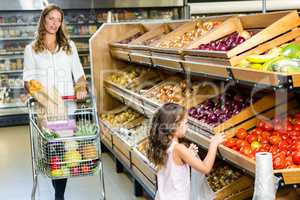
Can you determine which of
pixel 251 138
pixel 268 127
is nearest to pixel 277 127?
pixel 268 127

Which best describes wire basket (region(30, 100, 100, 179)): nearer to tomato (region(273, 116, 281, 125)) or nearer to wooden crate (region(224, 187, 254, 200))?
wooden crate (region(224, 187, 254, 200))

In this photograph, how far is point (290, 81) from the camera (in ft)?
7.22

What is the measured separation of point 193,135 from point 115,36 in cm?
323

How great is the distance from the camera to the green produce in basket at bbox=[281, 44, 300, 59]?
101 inches

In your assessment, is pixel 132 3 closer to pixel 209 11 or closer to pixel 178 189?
pixel 209 11

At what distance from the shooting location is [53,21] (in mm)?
3654

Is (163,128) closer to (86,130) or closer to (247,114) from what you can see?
(247,114)

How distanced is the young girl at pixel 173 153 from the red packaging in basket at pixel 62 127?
0.87 m

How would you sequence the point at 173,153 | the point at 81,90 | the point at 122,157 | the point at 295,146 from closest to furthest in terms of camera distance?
the point at 295,146, the point at 173,153, the point at 81,90, the point at 122,157

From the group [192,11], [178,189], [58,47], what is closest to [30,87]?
[58,47]

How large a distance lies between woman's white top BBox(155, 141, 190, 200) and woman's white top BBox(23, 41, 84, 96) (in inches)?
57.0

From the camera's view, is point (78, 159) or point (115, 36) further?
point (115, 36)

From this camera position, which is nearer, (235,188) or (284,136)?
(284,136)

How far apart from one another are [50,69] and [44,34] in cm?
29
